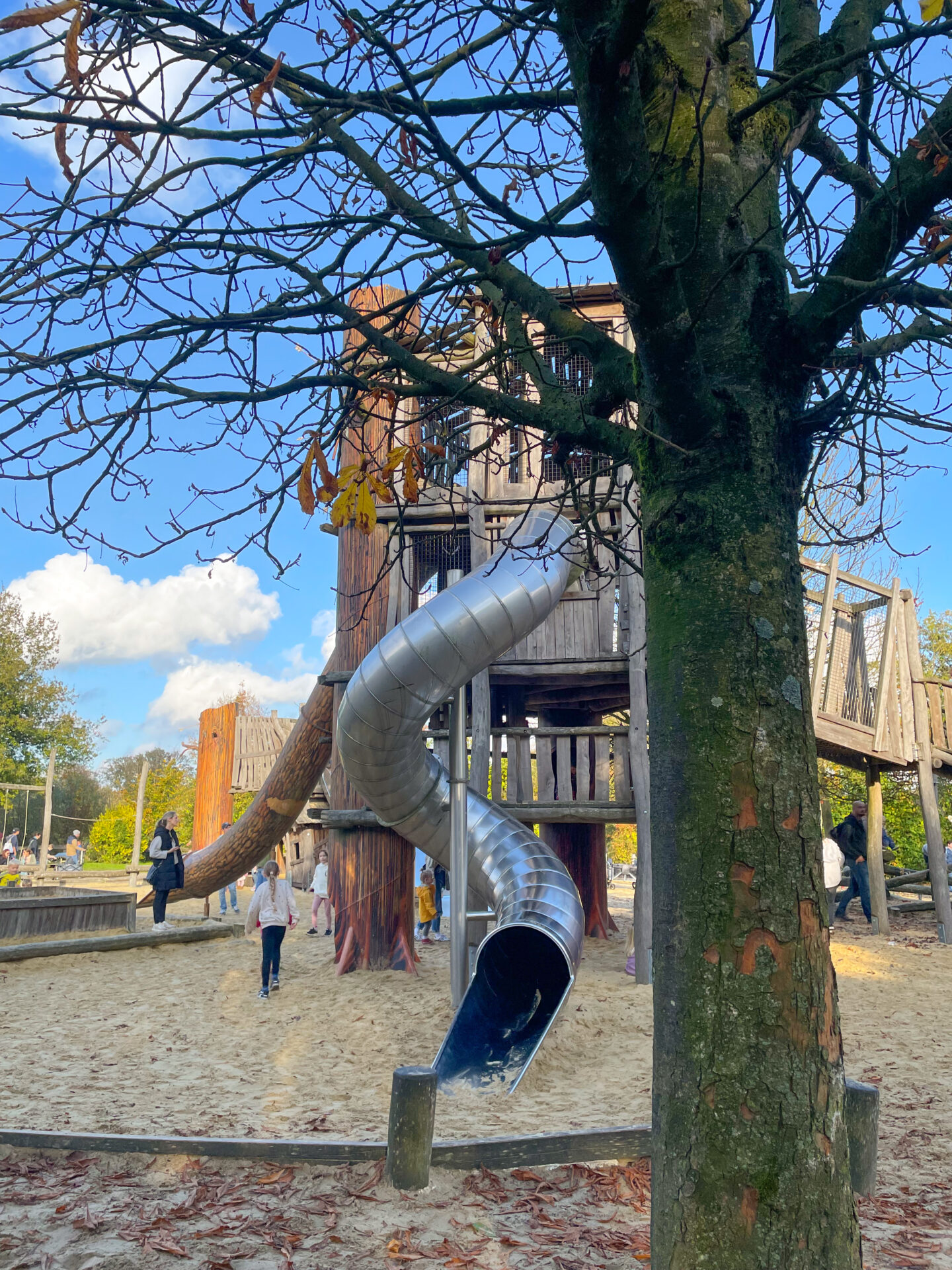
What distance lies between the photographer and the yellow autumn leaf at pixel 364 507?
302cm

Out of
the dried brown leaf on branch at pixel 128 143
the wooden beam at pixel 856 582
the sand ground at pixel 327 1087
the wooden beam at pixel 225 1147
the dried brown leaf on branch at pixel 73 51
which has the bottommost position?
the sand ground at pixel 327 1087

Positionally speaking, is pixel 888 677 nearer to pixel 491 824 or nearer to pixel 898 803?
pixel 491 824

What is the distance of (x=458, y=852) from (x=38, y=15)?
23.4ft

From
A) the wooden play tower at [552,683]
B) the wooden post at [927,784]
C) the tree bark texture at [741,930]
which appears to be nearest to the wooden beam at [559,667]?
the wooden play tower at [552,683]

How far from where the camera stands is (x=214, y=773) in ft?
83.5

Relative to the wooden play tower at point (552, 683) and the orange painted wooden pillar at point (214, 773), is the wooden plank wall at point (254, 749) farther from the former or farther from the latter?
the wooden play tower at point (552, 683)

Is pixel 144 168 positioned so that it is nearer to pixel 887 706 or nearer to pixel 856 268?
pixel 856 268

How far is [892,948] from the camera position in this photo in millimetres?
11875

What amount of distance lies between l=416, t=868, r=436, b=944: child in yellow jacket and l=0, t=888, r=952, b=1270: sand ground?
6.77 ft

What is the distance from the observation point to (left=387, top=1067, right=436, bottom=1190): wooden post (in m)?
4.09

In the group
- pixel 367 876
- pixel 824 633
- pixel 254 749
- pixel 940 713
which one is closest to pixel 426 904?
pixel 367 876

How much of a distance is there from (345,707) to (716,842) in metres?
5.43

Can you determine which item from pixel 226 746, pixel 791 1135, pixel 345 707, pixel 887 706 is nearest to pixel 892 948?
pixel 887 706

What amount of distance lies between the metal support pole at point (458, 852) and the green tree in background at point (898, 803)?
13278mm
